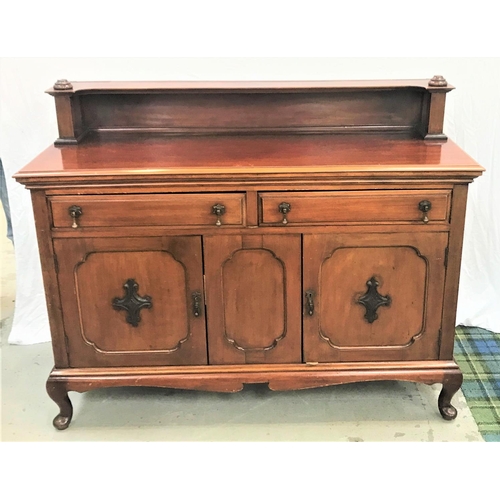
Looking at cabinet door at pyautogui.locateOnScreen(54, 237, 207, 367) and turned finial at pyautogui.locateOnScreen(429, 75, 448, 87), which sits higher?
turned finial at pyautogui.locateOnScreen(429, 75, 448, 87)

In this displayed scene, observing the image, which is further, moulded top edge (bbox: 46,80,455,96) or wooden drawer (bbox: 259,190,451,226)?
moulded top edge (bbox: 46,80,455,96)

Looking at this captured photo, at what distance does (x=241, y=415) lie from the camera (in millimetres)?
2045

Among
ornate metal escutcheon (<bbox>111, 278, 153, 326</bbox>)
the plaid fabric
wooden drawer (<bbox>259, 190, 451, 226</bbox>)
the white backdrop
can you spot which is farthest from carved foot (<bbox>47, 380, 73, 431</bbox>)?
the plaid fabric

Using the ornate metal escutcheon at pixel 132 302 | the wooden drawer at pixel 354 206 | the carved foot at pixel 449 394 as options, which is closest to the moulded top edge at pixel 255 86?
the wooden drawer at pixel 354 206

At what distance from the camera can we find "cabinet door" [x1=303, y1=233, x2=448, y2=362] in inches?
70.7

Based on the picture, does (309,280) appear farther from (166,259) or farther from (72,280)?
(72,280)

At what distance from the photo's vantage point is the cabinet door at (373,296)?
179cm

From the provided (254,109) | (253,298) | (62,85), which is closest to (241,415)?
(253,298)

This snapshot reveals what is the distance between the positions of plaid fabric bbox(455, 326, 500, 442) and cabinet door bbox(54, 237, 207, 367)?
0.93m

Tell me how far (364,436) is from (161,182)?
3.32ft

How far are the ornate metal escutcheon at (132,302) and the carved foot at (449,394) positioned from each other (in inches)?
38.0

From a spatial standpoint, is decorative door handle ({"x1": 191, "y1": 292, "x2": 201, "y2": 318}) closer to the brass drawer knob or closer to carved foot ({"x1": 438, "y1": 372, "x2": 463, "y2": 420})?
the brass drawer knob

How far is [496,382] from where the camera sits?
7.14ft
